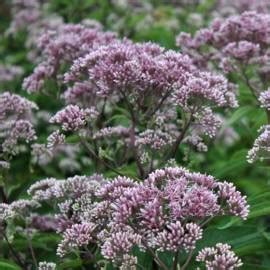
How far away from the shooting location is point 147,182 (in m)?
3.52

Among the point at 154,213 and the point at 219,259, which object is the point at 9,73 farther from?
the point at 219,259

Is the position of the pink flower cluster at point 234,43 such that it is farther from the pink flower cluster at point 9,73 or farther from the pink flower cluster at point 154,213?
the pink flower cluster at point 9,73

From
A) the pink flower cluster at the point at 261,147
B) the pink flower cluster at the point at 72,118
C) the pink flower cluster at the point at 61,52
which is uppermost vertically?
the pink flower cluster at the point at 61,52

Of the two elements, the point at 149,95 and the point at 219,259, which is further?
the point at 149,95

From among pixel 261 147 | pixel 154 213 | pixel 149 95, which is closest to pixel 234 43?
pixel 149 95

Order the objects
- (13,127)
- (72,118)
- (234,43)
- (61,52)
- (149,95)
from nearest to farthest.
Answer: (72,118) → (149,95) → (13,127) → (234,43) → (61,52)

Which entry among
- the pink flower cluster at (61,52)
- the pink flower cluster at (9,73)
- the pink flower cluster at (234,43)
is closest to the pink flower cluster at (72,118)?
the pink flower cluster at (61,52)

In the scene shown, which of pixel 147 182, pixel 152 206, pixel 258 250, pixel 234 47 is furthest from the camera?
pixel 234 47

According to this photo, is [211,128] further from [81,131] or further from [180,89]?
[81,131]

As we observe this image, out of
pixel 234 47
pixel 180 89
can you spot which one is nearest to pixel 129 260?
pixel 180 89

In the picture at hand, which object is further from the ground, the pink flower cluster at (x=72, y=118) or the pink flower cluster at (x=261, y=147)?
the pink flower cluster at (x=72, y=118)

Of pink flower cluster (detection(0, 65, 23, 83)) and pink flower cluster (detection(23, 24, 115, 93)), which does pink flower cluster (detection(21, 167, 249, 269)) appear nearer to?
pink flower cluster (detection(23, 24, 115, 93))

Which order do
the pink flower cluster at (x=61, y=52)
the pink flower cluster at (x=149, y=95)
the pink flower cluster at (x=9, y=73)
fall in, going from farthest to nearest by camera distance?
the pink flower cluster at (x=9, y=73) → the pink flower cluster at (x=61, y=52) → the pink flower cluster at (x=149, y=95)

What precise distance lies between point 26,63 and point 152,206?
6211 millimetres
